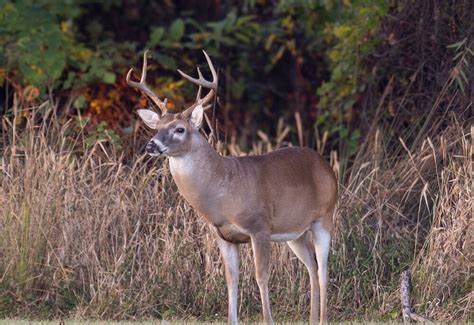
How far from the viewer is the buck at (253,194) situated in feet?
32.7

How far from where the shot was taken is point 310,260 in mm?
10805

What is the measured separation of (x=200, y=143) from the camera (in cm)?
1010

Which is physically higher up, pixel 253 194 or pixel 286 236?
pixel 253 194

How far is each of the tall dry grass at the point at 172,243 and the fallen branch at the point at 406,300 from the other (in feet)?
0.92

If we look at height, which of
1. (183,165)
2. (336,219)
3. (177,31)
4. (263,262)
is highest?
(183,165)

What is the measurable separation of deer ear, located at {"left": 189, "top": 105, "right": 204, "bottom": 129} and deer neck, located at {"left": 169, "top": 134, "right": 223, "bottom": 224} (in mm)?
94

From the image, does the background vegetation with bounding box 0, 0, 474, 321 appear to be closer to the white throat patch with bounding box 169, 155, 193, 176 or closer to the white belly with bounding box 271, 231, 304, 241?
the white belly with bounding box 271, 231, 304, 241

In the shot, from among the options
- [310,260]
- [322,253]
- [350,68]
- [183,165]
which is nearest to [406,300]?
[322,253]

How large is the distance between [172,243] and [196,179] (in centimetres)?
142

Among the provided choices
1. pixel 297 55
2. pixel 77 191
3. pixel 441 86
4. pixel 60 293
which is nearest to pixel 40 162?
pixel 77 191

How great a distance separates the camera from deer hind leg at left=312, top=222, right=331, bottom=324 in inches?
413

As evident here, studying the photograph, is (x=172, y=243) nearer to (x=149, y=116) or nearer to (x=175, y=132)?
(x=149, y=116)

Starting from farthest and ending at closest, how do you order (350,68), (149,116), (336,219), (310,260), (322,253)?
→ (350,68), (336,219), (310,260), (322,253), (149,116)

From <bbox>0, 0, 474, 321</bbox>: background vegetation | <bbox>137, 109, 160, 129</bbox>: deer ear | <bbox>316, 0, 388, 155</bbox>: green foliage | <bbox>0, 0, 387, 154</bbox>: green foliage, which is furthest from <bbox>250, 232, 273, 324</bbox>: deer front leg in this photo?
<bbox>316, 0, 388, 155</bbox>: green foliage
